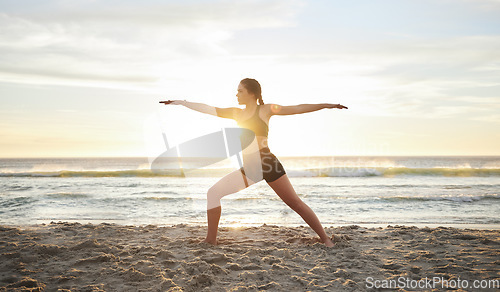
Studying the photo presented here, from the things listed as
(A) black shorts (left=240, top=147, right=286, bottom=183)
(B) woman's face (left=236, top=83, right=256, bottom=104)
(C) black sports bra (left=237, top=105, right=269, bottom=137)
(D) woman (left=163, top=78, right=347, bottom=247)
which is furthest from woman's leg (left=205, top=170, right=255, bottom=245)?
(B) woman's face (left=236, top=83, right=256, bottom=104)

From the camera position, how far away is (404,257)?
13.9ft

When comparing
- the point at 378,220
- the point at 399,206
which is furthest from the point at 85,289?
the point at 399,206

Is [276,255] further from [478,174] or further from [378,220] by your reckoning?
[478,174]

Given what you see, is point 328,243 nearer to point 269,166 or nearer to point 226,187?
point 269,166

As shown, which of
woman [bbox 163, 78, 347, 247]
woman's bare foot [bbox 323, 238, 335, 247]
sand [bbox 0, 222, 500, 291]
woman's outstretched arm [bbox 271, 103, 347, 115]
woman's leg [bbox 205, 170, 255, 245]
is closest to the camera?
sand [bbox 0, 222, 500, 291]

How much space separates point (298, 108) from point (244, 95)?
0.68 meters

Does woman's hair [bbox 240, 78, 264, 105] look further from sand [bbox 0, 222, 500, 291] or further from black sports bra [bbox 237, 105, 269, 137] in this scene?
sand [bbox 0, 222, 500, 291]

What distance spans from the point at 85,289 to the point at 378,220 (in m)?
6.37

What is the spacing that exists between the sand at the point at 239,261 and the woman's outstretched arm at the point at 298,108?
1.71 m

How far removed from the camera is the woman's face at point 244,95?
170 inches

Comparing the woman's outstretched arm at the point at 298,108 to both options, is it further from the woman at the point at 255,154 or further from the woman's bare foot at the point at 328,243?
the woman's bare foot at the point at 328,243

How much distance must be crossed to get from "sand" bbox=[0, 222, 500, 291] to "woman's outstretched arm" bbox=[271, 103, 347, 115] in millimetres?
1714

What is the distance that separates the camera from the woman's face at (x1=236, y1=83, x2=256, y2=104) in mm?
4312

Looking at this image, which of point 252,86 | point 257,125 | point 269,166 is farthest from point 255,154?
point 252,86
